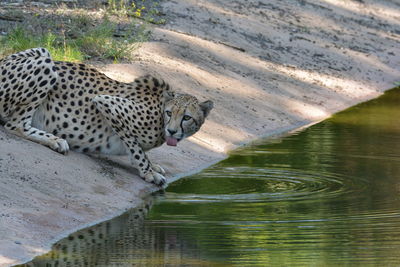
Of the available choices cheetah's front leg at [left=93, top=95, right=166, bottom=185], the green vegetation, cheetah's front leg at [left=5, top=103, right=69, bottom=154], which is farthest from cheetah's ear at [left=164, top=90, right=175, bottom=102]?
the green vegetation

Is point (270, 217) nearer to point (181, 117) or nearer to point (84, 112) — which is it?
point (181, 117)

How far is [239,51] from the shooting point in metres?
17.6

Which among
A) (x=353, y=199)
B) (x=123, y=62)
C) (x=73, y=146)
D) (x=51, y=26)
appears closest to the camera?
(x=353, y=199)

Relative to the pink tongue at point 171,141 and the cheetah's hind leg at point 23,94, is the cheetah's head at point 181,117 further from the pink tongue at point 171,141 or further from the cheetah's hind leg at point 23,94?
the cheetah's hind leg at point 23,94

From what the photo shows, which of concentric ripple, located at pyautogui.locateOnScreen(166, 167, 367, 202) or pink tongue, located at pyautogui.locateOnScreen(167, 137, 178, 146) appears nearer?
concentric ripple, located at pyautogui.locateOnScreen(166, 167, 367, 202)

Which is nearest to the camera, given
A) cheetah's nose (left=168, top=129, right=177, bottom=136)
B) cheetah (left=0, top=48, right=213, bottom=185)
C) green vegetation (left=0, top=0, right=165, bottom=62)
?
cheetah's nose (left=168, top=129, right=177, bottom=136)

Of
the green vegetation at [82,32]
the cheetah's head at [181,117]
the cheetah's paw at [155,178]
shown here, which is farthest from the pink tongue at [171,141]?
the green vegetation at [82,32]

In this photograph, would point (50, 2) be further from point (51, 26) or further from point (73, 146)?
point (73, 146)

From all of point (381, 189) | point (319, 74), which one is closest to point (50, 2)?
point (319, 74)

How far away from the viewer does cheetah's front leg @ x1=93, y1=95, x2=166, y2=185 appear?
1012 centimetres

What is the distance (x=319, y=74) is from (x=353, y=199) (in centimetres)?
859

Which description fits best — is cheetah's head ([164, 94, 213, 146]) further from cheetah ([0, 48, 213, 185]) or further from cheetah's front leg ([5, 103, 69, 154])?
cheetah's front leg ([5, 103, 69, 154])

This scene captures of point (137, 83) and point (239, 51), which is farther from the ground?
point (137, 83)

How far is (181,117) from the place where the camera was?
9867 mm
